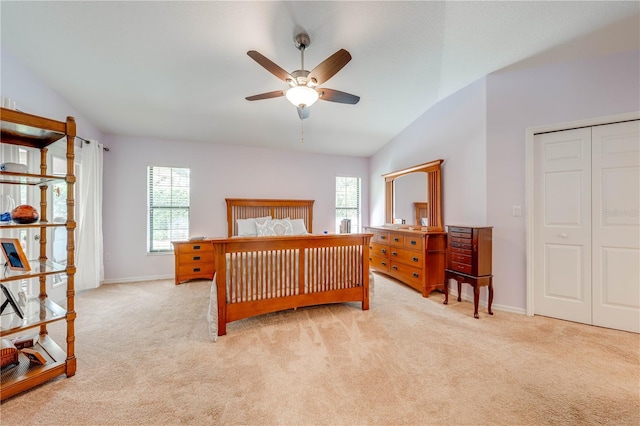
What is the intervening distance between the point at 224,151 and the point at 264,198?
117 cm

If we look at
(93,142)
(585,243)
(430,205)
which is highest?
(93,142)

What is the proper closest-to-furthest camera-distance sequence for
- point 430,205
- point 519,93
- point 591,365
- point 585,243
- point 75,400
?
point 75,400 → point 591,365 → point 585,243 → point 519,93 → point 430,205

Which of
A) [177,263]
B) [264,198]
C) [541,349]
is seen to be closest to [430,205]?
[541,349]

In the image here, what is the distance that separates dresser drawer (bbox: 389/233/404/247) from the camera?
12.9ft

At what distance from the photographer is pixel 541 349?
216 cm

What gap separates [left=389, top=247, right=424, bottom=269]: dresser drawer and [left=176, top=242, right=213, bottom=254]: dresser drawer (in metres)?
3.12

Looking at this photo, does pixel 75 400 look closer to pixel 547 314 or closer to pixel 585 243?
pixel 547 314

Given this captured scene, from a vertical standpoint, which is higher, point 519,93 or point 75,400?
point 519,93

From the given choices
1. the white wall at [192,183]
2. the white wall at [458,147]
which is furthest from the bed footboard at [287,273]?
the white wall at [192,183]

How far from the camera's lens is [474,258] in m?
2.88

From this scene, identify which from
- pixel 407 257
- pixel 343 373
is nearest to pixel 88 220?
pixel 343 373

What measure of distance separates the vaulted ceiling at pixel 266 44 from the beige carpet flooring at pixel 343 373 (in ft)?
8.95

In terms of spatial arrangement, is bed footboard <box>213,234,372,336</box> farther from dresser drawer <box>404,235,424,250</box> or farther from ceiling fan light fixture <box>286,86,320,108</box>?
ceiling fan light fixture <box>286,86,320,108</box>

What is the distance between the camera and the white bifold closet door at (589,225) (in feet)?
8.11
